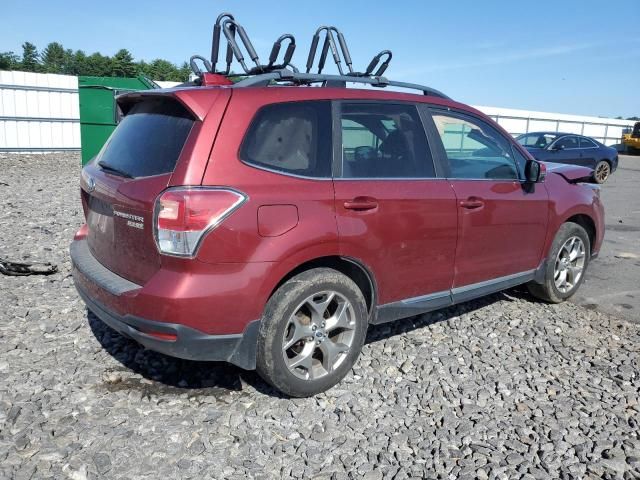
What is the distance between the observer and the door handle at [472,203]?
384 centimetres

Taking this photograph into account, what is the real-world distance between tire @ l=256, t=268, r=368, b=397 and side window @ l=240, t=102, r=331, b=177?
63 cm

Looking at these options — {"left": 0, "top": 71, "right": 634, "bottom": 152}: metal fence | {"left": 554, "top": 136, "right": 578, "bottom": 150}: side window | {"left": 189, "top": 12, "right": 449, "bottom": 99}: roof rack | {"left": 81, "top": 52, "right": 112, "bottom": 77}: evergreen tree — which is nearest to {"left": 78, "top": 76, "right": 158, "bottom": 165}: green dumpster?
{"left": 0, "top": 71, "right": 634, "bottom": 152}: metal fence

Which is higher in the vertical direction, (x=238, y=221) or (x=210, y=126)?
(x=210, y=126)

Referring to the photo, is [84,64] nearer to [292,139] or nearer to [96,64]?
[96,64]

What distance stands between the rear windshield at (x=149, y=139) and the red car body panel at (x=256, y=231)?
0.07m

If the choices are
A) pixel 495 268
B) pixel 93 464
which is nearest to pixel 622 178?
pixel 495 268

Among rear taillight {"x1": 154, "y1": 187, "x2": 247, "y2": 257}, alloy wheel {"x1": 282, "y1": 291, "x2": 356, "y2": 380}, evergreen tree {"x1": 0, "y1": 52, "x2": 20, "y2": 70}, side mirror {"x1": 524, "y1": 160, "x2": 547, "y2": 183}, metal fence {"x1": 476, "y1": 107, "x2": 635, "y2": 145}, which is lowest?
alloy wheel {"x1": 282, "y1": 291, "x2": 356, "y2": 380}

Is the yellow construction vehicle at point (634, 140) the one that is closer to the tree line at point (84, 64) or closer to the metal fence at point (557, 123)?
the metal fence at point (557, 123)

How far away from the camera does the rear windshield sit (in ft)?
9.64

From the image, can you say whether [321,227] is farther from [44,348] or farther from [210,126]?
[44,348]

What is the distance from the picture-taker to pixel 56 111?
17.2 m

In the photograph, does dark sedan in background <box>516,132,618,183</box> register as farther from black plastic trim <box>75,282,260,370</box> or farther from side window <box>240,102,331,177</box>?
black plastic trim <box>75,282,260,370</box>

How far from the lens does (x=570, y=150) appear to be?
53.5 feet

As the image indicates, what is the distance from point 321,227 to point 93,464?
64.6 inches
